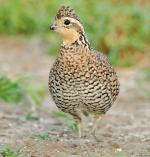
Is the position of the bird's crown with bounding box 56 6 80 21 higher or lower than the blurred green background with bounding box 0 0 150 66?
lower

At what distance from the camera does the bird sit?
7152 mm

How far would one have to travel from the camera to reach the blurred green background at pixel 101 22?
1221 centimetres

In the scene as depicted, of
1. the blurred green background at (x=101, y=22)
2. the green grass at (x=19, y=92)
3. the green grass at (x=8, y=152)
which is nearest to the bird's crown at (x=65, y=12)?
the green grass at (x=8, y=152)

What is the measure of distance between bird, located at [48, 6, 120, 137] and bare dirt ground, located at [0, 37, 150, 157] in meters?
0.37

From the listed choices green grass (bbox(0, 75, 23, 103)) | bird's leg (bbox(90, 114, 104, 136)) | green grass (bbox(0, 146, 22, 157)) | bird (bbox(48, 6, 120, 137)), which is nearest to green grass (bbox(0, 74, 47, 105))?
green grass (bbox(0, 75, 23, 103))

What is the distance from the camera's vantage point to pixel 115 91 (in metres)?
7.62

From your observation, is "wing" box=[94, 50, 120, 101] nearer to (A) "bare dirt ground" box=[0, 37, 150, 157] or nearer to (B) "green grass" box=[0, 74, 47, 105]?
(A) "bare dirt ground" box=[0, 37, 150, 157]

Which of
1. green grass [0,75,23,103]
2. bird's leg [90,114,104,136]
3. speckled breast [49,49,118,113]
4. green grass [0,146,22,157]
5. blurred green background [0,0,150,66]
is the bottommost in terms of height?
green grass [0,146,22,157]

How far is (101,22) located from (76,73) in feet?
18.0

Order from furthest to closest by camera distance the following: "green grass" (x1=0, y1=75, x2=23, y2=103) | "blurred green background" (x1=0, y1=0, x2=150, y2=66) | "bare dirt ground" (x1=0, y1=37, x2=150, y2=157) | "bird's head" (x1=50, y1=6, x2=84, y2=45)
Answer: "blurred green background" (x1=0, y1=0, x2=150, y2=66)
"green grass" (x1=0, y1=75, x2=23, y2=103)
"bird's head" (x1=50, y1=6, x2=84, y2=45)
"bare dirt ground" (x1=0, y1=37, x2=150, y2=157)

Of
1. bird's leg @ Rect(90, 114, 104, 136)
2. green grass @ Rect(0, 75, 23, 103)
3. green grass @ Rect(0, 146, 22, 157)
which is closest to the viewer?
green grass @ Rect(0, 146, 22, 157)

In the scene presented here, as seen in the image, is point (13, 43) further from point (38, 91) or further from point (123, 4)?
point (38, 91)

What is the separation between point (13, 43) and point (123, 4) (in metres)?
1.79

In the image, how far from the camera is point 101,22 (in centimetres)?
1259
